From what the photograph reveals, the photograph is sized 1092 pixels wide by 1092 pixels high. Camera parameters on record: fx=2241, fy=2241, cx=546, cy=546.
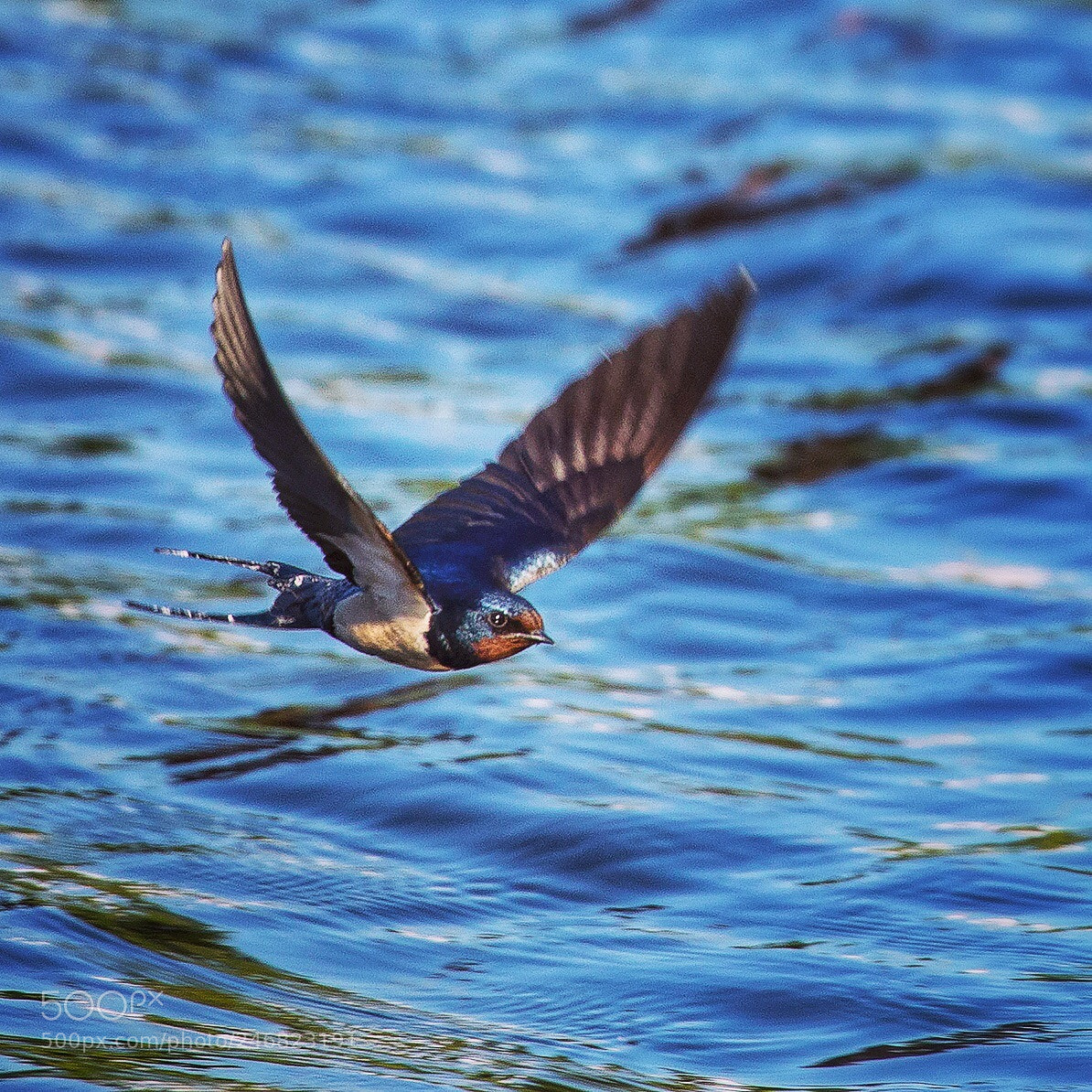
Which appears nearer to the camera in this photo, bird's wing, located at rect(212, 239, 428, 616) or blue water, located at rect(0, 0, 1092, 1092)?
bird's wing, located at rect(212, 239, 428, 616)

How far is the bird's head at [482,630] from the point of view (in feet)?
14.0

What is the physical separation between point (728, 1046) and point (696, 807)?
1.37m

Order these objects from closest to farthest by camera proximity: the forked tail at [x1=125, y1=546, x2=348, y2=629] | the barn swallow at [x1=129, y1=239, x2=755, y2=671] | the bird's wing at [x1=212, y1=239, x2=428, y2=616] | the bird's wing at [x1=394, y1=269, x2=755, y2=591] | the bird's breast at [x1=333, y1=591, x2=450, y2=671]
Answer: the bird's wing at [x1=212, y1=239, x2=428, y2=616] → the barn swallow at [x1=129, y1=239, x2=755, y2=671] → the bird's breast at [x1=333, y1=591, x2=450, y2=671] → the forked tail at [x1=125, y1=546, x2=348, y2=629] → the bird's wing at [x1=394, y1=269, x2=755, y2=591]

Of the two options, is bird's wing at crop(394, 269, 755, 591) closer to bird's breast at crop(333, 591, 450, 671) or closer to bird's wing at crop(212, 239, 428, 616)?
bird's breast at crop(333, 591, 450, 671)

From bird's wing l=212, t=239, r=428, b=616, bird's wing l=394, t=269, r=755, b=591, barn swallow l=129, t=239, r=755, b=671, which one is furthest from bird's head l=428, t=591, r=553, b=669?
bird's wing l=394, t=269, r=755, b=591

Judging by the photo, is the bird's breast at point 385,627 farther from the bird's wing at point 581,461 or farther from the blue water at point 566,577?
the blue water at point 566,577

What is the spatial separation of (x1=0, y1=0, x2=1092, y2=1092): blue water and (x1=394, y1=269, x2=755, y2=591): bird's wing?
1.02 m

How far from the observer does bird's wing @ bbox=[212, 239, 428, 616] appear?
3.51 meters

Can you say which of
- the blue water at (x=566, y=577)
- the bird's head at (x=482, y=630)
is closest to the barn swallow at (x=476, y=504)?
the bird's head at (x=482, y=630)

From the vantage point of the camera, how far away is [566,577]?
26.7 ft

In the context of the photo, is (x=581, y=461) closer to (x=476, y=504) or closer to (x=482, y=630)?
(x=476, y=504)

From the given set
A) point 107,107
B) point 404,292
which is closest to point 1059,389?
point 404,292

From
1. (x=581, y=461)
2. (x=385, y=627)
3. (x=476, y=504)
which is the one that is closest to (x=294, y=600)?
(x=385, y=627)

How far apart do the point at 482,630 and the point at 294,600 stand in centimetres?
46
